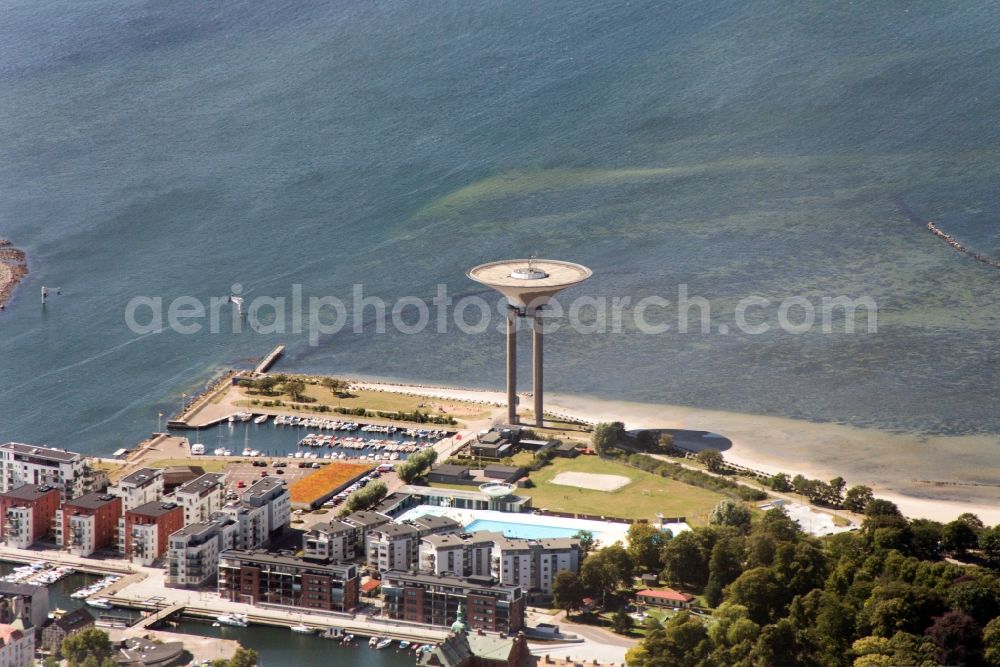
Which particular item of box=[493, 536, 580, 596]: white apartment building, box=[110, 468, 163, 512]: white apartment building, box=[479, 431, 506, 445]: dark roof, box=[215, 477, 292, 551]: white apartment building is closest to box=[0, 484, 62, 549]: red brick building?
box=[110, 468, 163, 512]: white apartment building

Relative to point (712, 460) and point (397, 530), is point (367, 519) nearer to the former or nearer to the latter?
point (397, 530)

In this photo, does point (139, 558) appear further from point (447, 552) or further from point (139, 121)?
point (139, 121)

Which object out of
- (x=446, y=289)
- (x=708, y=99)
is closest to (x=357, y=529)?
(x=446, y=289)

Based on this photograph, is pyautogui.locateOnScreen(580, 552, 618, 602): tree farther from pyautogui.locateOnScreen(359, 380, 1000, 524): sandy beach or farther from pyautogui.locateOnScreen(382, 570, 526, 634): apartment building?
pyautogui.locateOnScreen(359, 380, 1000, 524): sandy beach

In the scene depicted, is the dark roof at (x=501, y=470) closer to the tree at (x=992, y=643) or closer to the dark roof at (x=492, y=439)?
the dark roof at (x=492, y=439)

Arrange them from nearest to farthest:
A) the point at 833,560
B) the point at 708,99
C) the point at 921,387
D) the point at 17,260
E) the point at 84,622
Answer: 1. the point at 84,622
2. the point at 833,560
3. the point at 921,387
4. the point at 17,260
5. the point at 708,99
